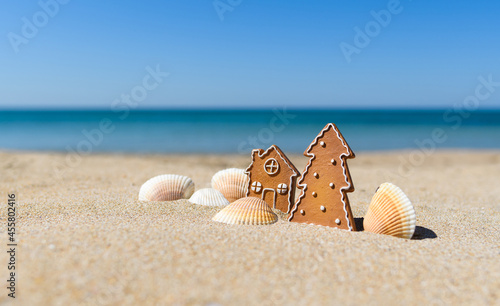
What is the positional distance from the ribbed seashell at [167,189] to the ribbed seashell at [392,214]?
3239 mm

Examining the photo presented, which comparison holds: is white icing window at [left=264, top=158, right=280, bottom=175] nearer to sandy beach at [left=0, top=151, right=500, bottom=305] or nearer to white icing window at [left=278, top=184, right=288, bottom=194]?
white icing window at [left=278, top=184, right=288, bottom=194]

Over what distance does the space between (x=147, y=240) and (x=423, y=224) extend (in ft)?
13.8

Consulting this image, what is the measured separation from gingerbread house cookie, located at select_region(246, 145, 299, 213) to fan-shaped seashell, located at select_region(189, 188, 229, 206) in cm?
47

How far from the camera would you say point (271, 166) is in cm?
593

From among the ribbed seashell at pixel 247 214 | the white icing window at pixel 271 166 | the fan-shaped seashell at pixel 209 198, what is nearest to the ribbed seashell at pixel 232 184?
the fan-shaped seashell at pixel 209 198

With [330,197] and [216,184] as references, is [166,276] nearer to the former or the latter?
[330,197]

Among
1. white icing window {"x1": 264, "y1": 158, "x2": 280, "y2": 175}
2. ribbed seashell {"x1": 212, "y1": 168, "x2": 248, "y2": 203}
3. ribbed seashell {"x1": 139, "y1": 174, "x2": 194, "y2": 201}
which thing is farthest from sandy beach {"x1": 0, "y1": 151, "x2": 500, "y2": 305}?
white icing window {"x1": 264, "y1": 158, "x2": 280, "y2": 175}

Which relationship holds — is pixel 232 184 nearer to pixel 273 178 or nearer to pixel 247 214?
pixel 273 178

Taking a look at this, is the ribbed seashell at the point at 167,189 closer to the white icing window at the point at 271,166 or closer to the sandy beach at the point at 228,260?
the sandy beach at the point at 228,260

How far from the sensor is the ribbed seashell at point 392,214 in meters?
4.55

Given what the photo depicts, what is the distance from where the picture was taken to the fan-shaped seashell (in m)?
6.04

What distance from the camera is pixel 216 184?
675 cm

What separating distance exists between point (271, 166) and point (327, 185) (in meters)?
1.11

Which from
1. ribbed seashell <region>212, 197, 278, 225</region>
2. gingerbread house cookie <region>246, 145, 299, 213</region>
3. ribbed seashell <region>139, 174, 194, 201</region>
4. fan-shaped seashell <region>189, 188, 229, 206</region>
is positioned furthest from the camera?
ribbed seashell <region>139, 174, 194, 201</region>
